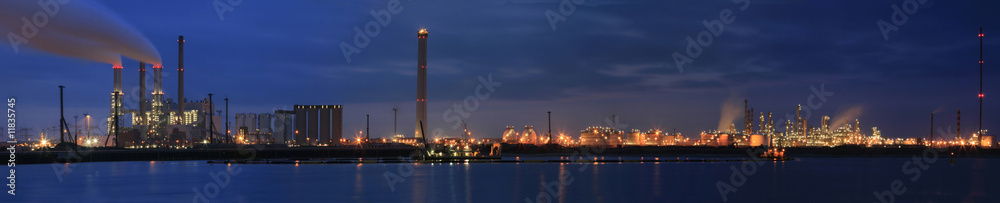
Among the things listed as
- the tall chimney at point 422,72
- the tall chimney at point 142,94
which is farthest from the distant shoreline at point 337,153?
the tall chimney at point 142,94

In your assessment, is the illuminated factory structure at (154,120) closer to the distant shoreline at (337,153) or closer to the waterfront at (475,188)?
the distant shoreline at (337,153)

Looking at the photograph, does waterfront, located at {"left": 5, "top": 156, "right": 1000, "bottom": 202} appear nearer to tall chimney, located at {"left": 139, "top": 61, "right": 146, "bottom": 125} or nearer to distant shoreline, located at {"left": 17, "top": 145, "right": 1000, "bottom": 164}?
distant shoreline, located at {"left": 17, "top": 145, "right": 1000, "bottom": 164}

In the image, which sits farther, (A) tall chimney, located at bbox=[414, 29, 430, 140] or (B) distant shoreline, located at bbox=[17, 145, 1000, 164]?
(A) tall chimney, located at bbox=[414, 29, 430, 140]

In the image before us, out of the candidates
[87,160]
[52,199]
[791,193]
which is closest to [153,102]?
[87,160]

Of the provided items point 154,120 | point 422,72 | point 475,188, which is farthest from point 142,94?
point 475,188

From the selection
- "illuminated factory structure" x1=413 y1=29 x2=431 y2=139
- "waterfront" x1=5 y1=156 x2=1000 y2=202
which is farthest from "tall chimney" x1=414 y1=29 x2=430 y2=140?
"waterfront" x1=5 y1=156 x2=1000 y2=202

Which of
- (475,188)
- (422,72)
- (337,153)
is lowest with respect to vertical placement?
(337,153)

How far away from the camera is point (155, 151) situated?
123 metres

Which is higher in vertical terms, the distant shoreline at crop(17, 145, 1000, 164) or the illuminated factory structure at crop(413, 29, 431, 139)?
the illuminated factory structure at crop(413, 29, 431, 139)

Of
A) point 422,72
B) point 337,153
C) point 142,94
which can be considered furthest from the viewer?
point 142,94

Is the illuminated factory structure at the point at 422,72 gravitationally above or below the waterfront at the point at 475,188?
above

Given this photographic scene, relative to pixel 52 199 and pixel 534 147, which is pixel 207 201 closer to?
pixel 52 199

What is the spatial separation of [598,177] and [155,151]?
73524 mm

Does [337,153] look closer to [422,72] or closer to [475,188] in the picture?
[422,72]
